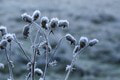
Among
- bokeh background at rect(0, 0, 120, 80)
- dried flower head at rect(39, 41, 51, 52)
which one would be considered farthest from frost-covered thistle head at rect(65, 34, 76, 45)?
bokeh background at rect(0, 0, 120, 80)

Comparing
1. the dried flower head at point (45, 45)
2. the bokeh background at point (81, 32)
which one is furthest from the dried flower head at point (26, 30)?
the bokeh background at point (81, 32)

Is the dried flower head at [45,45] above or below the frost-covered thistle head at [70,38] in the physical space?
below

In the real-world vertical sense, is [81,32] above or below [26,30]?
above

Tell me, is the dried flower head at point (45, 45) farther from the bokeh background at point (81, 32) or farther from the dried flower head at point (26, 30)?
the bokeh background at point (81, 32)

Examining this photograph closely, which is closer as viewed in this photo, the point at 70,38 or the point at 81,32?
the point at 70,38

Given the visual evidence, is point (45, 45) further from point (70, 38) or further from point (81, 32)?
point (81, 32)

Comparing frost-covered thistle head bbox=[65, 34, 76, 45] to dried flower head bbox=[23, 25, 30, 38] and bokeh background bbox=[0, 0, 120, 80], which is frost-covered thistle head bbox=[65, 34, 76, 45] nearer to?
dried flower head bbox=[23, 25, 30, 38]

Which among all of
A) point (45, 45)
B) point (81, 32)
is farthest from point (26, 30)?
point (81, 32)

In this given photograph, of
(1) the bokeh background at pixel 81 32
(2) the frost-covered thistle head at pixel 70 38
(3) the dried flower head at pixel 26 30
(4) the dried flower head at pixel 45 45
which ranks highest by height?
(1) the bokeh background at pixel 81 32
